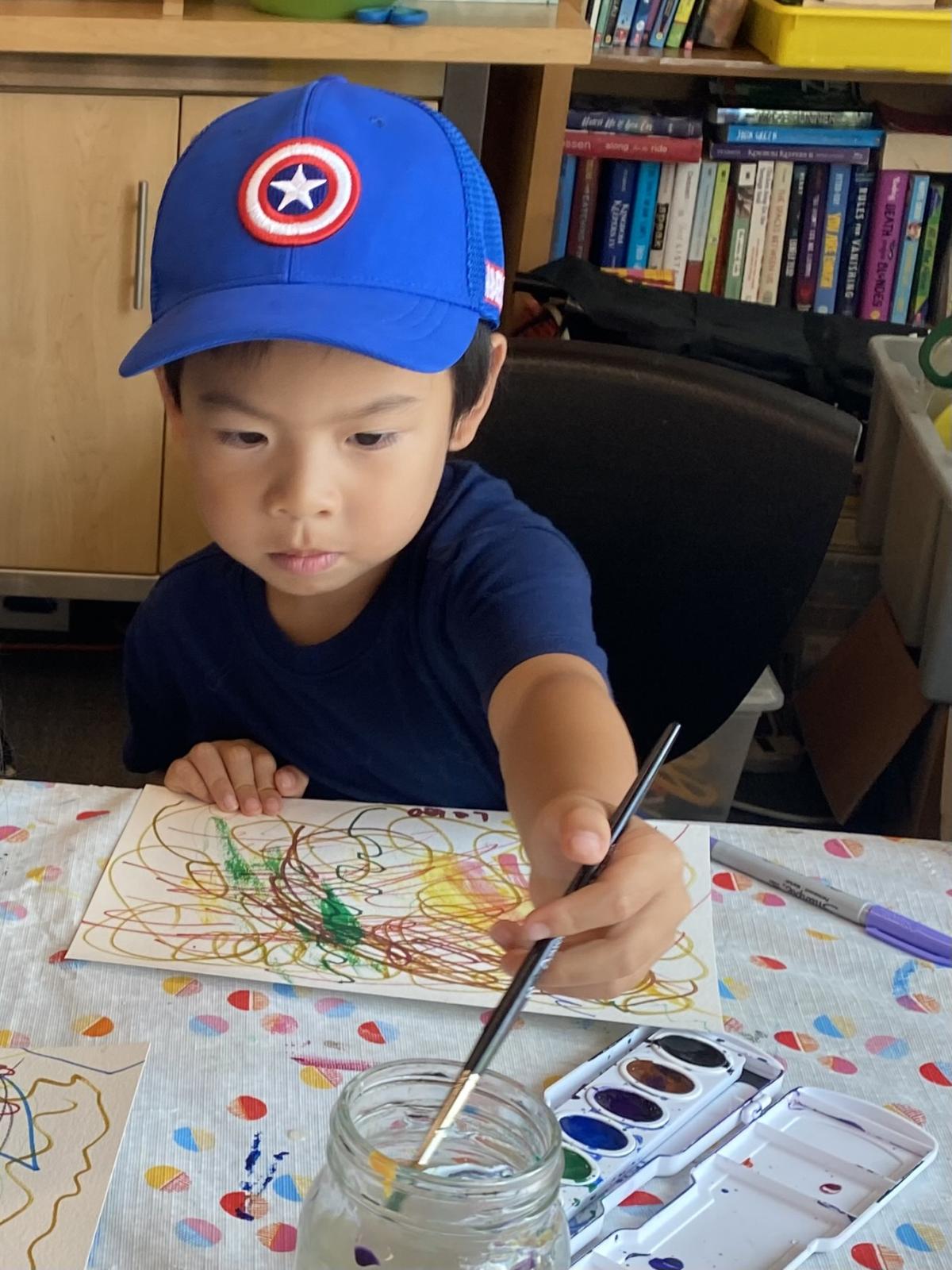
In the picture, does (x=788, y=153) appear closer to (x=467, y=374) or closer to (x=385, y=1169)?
(x=467, y=374)

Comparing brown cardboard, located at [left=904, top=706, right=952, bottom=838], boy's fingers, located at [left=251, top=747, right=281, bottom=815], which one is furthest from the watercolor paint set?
brown cardboard, located at [left=904, top=706, right=952, bottom=838]

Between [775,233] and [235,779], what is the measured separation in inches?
65.4

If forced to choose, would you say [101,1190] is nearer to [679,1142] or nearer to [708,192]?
[679,1142]

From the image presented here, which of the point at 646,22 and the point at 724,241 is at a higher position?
the point at 646,22

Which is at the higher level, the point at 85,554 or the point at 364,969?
the point at 364,969

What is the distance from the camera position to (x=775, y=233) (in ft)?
7.30

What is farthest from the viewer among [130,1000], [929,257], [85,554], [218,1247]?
[929,257]

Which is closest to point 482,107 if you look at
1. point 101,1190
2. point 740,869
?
point 740,869

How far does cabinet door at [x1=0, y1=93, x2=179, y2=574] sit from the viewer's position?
1.83 m

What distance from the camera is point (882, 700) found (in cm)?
186

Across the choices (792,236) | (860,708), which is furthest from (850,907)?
(792,236)

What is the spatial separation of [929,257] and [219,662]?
1617 mm

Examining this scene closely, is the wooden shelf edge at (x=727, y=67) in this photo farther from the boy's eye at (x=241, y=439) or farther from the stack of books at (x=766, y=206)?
the boy's eye at (x=241, y=439)

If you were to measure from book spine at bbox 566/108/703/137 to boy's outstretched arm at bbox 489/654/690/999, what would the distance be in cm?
151
